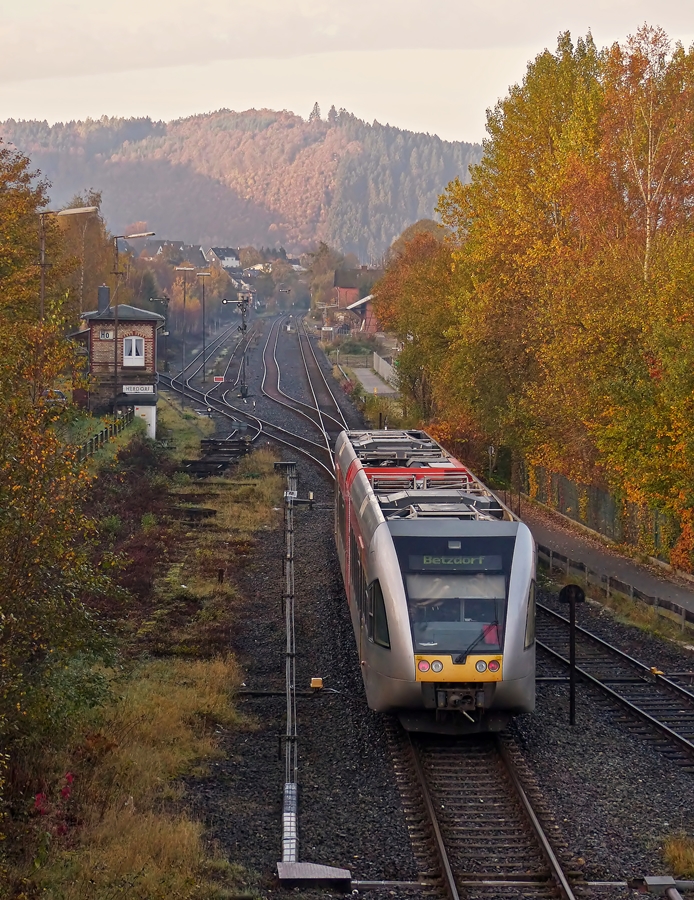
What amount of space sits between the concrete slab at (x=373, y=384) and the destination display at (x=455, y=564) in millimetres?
43563

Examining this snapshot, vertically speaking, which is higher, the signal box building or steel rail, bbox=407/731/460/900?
the signal box building

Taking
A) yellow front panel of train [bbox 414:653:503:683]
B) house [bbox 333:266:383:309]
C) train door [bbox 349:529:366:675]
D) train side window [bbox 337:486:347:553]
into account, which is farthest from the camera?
house [bbox 333:266:383:309]

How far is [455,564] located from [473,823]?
3049 millimetres

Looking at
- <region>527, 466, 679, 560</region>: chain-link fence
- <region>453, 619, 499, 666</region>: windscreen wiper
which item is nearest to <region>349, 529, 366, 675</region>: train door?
<region>453, 619, 499, 666</region>: windscreen wiper

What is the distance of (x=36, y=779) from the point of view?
11109mm

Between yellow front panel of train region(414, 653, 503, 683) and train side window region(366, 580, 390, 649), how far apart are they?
0.53 metres

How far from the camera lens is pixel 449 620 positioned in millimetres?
12461

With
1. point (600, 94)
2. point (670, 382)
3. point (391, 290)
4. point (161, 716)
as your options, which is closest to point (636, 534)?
point (670, 382)

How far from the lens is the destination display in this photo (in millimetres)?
12750

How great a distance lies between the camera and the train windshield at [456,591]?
12352 millimetres

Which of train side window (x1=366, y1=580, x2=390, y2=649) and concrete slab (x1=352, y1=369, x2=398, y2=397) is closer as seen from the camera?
train side window (x1=366, y1=580, x2=390, y2=649)

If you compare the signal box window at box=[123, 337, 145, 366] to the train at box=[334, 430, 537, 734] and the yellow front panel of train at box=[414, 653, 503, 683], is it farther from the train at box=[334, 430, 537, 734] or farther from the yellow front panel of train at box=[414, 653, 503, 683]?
the yellow front panel of train at box=[414, 653, 503, 683]

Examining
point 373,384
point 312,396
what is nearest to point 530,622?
point 312,396

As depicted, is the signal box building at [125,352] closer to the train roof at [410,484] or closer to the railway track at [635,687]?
the train roof at [410,484]
